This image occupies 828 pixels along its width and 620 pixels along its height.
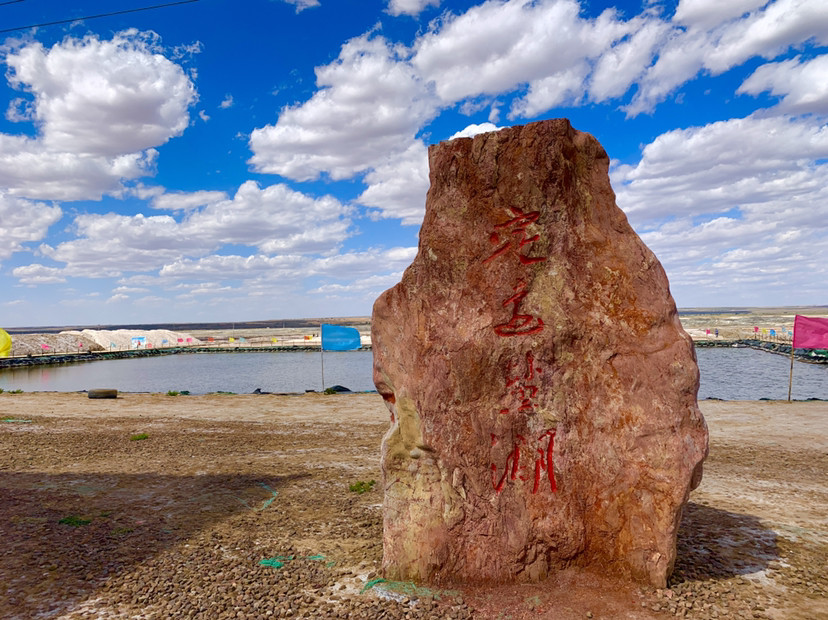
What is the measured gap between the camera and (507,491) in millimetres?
5402

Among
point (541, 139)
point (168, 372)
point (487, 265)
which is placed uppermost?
point (541, 139)

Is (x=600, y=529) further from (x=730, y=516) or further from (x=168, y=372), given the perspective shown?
(x=168, y=372)

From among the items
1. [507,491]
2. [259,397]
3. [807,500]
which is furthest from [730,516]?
[259,397]

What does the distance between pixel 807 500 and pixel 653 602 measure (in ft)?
16.2

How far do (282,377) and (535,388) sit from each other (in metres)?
35.8

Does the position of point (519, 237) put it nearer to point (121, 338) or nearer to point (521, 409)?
point (521, 409)

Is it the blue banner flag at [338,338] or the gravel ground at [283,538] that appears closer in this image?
the gravel ground at [283,538]

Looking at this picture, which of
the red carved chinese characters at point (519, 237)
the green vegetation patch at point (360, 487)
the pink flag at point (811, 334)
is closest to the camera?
the red carved chinese characters at point (519, 237)

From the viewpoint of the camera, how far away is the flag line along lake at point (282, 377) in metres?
30.0

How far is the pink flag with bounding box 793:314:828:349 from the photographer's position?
1861 cm

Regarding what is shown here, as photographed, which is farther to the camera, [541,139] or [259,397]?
[259,397]

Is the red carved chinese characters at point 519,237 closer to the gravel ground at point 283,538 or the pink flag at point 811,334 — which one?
the gravel ground at point 283,538

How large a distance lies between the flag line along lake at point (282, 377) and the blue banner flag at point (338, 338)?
6173mm

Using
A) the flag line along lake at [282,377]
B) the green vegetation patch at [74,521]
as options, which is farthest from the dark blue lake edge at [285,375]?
the green vegetation patch at [74,521]
